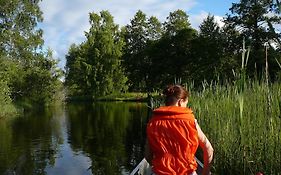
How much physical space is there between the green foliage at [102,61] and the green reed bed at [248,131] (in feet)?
181

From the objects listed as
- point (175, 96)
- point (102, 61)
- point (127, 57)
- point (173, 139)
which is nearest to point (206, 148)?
point (173, 139)

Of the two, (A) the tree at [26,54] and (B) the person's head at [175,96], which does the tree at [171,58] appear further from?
(B) the person's head at [175,96]

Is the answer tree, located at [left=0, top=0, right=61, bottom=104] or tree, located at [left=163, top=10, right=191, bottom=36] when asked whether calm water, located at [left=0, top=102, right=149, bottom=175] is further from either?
tree, located at [left=163, top=10, right=191, bottom=36]

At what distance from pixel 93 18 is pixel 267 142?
6258 cm

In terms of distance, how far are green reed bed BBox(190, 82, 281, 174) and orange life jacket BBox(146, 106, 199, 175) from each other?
1.45 m

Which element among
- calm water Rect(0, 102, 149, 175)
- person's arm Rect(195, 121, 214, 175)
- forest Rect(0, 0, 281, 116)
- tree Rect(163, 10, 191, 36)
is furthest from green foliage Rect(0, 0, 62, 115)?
→ person's arm Rect(195, 121, 214, 175)

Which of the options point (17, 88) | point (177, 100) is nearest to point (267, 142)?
point (177, 100)

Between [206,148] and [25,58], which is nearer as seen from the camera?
[206,148]

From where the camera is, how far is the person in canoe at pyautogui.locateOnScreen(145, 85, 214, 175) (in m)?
4.14

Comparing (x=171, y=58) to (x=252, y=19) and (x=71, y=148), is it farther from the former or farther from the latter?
(x=71, y=148)

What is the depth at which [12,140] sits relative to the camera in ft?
65.9

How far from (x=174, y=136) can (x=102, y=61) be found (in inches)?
2437

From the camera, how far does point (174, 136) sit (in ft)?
13.6

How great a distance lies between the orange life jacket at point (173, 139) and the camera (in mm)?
4133
